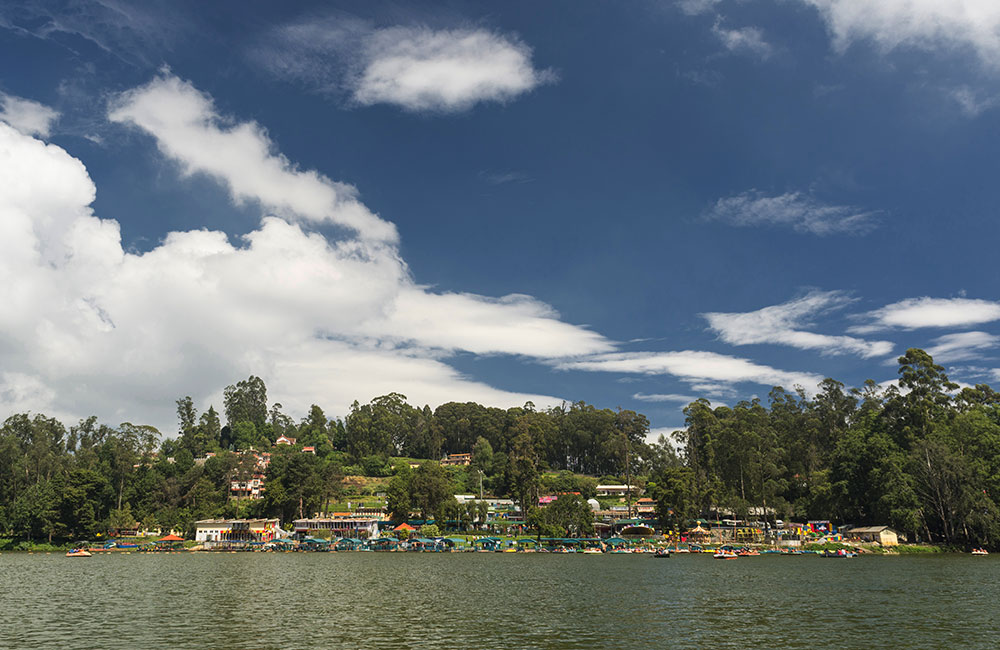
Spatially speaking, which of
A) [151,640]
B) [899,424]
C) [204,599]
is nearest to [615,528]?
[899,424]

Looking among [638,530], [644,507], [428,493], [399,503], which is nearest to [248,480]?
[399,503]

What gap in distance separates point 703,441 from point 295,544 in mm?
93443

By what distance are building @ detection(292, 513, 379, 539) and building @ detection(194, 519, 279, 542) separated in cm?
521

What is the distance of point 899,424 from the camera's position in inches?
4702

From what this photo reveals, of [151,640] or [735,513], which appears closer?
[151,640]

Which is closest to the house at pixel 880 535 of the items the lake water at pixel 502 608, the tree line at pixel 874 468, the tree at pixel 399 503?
the tree line at pixel 874 468

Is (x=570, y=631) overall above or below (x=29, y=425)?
below

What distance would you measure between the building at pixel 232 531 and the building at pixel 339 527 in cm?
521

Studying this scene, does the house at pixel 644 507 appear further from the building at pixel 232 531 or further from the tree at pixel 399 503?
the building at pixel 232 531

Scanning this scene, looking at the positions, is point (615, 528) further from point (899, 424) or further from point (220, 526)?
point (220, 526)

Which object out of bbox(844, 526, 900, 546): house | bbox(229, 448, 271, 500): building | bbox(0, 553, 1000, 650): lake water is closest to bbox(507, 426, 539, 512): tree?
bbox(229, 448, 271, 500): building

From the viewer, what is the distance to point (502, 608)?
41.2 m

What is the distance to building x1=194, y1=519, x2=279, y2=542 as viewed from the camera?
12694 centimetres

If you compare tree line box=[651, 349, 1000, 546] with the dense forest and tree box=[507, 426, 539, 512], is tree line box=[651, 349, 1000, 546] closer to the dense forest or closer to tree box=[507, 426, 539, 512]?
the dense forest
